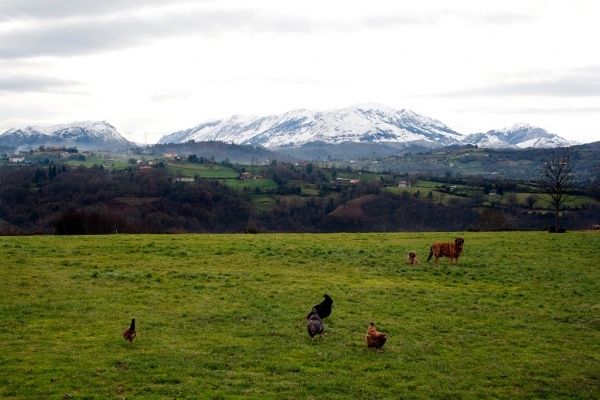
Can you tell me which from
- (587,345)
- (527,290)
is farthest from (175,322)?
(527,290)

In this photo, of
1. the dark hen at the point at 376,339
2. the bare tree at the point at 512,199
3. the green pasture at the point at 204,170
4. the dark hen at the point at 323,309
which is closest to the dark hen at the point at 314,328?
the dark hen at the point at 323,309

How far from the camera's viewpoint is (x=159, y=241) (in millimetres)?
33969

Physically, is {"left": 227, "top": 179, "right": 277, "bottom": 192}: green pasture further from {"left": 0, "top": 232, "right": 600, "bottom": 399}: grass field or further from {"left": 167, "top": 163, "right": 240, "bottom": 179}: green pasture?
{"left": 0, "top": 232, "right": 600, "bottom": 399}: grass field

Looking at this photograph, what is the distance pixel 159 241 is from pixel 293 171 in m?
155

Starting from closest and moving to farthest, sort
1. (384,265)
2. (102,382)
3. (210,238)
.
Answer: (102,382)
(384,265)
(210,238)

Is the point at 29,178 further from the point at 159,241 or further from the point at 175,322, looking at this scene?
the point at 175,322

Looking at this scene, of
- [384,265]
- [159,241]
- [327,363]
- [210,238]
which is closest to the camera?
[327,363]

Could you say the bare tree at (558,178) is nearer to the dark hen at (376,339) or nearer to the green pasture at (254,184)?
the dark hen at (376,339)

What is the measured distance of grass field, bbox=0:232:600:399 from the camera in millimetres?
11516

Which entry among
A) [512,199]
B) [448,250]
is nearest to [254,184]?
[512,199]

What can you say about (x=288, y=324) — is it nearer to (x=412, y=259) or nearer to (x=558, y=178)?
(x=412, y=259)

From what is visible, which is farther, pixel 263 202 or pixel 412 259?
pixel 263 202

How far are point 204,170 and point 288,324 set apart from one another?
17169 centimetres

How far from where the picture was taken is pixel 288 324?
53.0 feet
